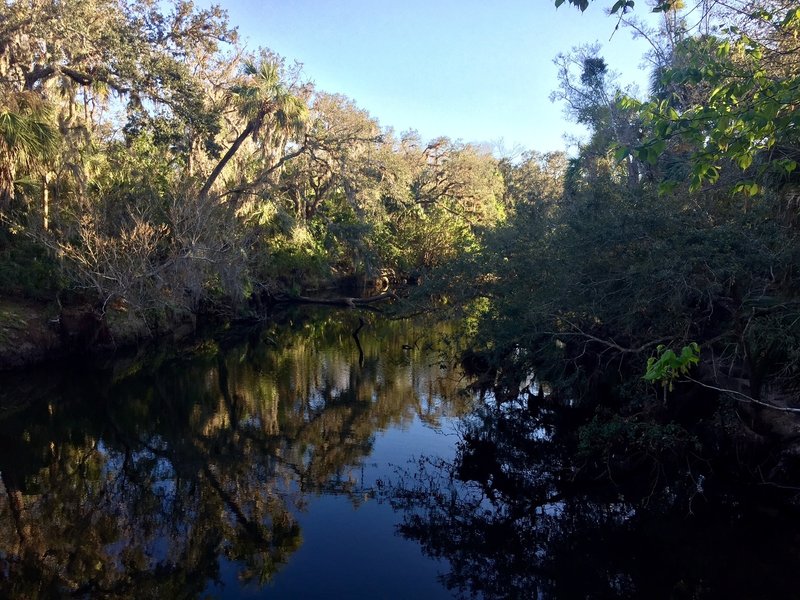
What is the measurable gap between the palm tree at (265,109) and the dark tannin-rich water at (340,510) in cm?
915

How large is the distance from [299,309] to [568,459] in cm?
2243

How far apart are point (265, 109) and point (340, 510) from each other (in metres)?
14.5

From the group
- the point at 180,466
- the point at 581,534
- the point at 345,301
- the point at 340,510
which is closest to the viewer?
the point at 581,534

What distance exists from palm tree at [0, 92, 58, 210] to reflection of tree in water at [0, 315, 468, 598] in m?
5.12

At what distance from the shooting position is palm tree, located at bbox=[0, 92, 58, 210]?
1324 centimetres

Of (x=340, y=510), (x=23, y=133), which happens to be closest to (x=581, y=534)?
(x=340, y=510)

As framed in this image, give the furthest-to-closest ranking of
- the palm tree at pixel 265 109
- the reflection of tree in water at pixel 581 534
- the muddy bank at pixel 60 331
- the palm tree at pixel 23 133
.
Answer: the palm tree at pixel 265 109 → the muddy bank at pixel 60 331 → the palm tree at pixel 23 133 → the reflection of tree in water at pixel 581 534

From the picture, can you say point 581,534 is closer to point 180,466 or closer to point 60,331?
point 180,466

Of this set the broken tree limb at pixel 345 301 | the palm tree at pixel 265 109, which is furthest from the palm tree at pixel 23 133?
the broken tree limb at pixel 345 301

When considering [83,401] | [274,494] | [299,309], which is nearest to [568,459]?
[274,494]

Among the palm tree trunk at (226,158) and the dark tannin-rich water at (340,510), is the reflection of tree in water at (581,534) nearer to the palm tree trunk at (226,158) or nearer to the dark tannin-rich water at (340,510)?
the dark tannin-rich water at (340,510)

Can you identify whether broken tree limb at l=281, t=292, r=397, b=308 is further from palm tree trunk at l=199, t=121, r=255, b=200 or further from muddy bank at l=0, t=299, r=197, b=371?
palm tree trunk at l=199, t=121, r=255, b=200

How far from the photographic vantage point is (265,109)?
1925cm

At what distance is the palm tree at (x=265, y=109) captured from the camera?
1903 cm
